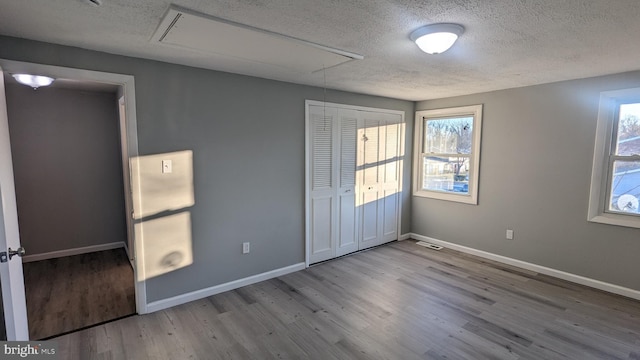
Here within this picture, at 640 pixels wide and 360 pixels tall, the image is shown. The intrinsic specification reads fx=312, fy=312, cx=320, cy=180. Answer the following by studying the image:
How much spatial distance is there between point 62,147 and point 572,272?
6.63 m

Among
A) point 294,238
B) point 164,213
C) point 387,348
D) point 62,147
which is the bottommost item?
point 387,348

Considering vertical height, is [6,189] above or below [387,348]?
above

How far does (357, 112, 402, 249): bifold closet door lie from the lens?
4488 millimetres

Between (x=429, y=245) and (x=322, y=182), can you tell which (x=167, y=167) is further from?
(x=429, y=245)

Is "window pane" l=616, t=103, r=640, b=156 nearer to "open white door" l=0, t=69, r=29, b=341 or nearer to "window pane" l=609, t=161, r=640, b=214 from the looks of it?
"window pane" l=609, t=161, r=640, b=214

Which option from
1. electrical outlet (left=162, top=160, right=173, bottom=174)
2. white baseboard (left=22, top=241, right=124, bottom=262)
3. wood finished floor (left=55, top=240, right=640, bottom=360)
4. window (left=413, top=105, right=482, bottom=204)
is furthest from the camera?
window (left=413, top=105, right=482, bottom=204)

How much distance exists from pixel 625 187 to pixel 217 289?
14.5 ft

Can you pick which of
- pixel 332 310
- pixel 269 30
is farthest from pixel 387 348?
pixel 269 30

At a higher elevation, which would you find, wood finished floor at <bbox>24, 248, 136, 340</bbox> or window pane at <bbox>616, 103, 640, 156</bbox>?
window pane at <bbox>616, 103, 640, 156</bbox>

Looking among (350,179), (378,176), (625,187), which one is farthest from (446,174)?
(625,187)

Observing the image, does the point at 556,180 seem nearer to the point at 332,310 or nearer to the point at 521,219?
the point at 521,219

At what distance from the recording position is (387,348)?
7.82 feet

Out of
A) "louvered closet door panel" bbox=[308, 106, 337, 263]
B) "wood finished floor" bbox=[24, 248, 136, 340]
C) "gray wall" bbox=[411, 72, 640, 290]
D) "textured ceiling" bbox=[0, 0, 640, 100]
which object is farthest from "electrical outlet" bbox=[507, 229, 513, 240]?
"wood finished floor" bbox=[24, 248, 136, 340]

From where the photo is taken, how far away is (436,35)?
1.94 meters
